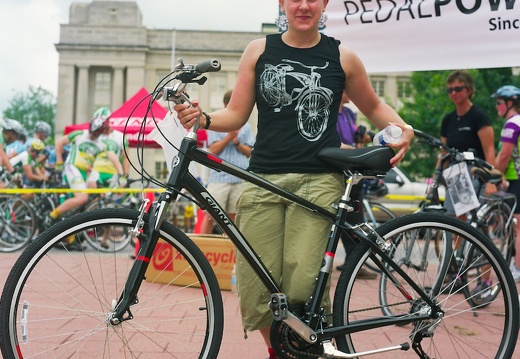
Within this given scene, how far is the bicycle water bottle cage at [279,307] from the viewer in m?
3.04

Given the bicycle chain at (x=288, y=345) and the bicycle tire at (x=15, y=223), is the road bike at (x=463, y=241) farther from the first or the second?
the bicycle tire at (x=15, y=223)

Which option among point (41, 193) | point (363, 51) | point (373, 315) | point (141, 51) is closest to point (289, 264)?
point (373, 315)

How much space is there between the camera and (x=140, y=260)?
2857 millimetres

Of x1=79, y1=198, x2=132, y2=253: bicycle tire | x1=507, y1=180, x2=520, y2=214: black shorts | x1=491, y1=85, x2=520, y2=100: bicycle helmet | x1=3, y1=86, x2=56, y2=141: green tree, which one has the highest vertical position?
x1=491, y1=85, x2=520, y2=100: bicycle helmet

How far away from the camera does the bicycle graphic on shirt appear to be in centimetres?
322

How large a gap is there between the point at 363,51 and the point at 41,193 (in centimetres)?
622

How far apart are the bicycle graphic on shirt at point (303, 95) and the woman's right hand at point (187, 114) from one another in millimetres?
411

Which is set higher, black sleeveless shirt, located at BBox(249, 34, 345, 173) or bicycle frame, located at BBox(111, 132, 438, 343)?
black sleeveless shirt, located at BBox(249, 34, 345, 173)

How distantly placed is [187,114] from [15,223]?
799cm

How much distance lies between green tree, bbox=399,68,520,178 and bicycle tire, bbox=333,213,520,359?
22974 mm

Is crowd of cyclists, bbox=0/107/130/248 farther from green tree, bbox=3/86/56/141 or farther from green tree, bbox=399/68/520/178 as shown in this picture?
green tree, bbox=3/86/56/141

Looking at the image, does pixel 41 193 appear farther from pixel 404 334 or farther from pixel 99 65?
pixel 99 65

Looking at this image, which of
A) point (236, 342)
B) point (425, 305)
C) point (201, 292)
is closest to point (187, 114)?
point (201, 292)

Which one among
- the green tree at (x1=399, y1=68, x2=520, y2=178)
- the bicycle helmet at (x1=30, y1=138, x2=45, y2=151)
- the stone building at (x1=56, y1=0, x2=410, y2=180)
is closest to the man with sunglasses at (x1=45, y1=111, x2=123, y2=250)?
the bicycle helmet at (x1=30, y1=138, x2=45, y2=151)
